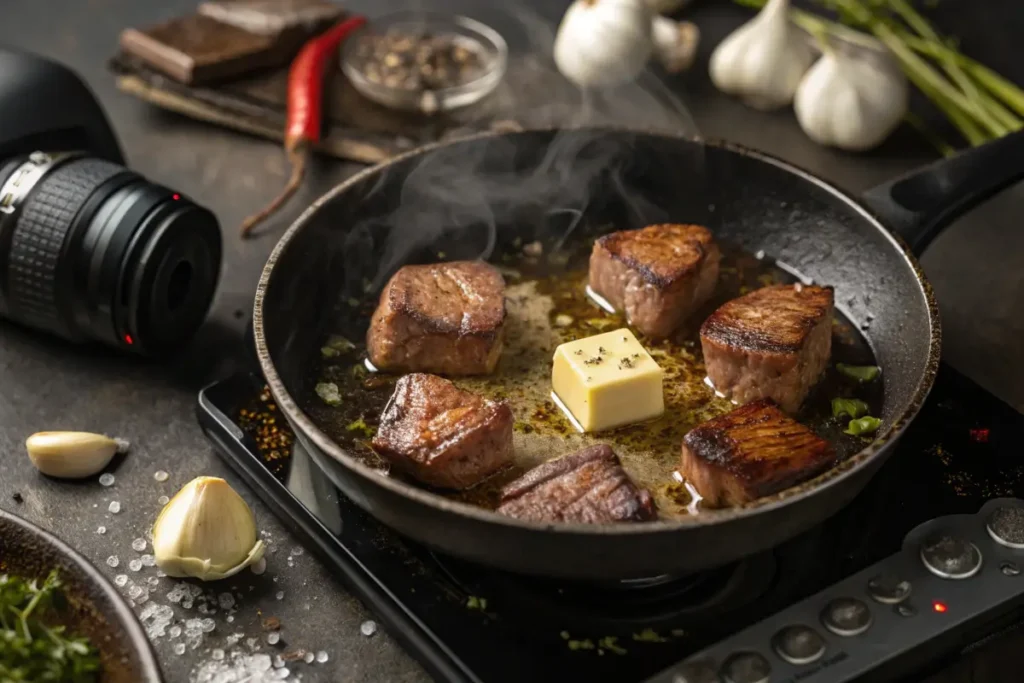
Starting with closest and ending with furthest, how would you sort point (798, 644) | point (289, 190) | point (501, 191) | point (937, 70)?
point (798, 644) → point (501, 191) → point (289, 190) → point (937, 70)

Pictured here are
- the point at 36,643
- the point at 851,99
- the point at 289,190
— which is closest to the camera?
the point at 36,643

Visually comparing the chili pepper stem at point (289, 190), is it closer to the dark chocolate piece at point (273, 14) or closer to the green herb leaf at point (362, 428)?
the dark chocolate piece at point (273, 14)

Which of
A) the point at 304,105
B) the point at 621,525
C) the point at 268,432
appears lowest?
the point at 268,432

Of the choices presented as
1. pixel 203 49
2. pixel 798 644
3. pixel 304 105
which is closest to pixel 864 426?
pixel 798 644

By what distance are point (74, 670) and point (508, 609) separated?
0.67 meters

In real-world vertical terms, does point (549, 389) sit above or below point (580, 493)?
below

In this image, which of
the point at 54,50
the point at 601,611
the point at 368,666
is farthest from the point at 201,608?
the point at 54,50

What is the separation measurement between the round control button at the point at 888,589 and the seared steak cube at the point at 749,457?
0.21 m

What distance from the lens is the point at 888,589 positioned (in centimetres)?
177

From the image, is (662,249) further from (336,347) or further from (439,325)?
(336,347)

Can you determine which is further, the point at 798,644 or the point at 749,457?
the point at 749,457

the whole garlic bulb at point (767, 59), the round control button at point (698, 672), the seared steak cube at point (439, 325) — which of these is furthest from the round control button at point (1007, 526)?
the whole garlic bulb at point (767, 59)

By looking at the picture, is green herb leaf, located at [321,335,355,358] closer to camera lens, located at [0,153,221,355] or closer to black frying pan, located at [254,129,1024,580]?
black frying pan, located at [254,129,1024,580]

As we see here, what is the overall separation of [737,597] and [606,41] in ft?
5.93
